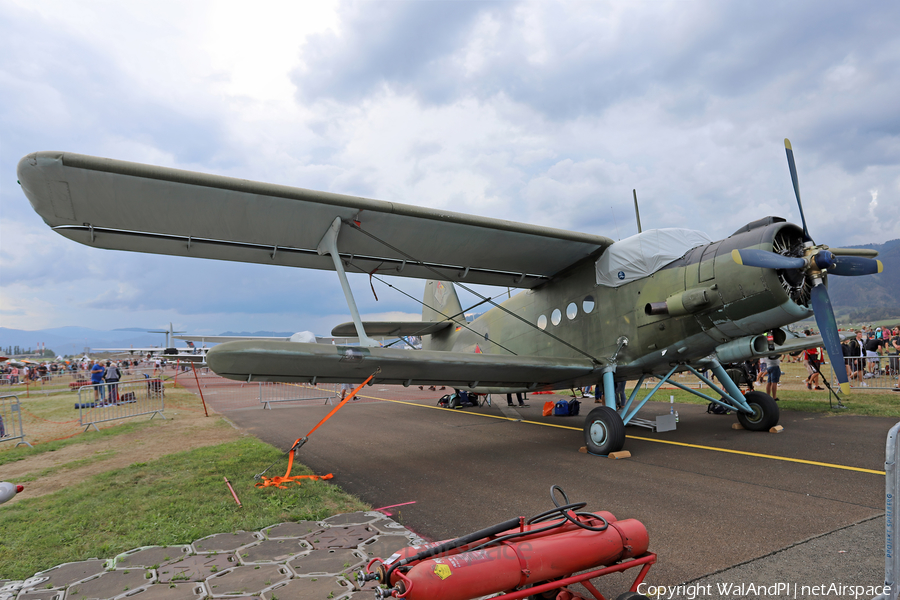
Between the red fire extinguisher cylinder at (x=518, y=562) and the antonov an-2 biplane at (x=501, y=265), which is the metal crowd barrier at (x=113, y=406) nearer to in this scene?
the antonov an-2 biplane at (x=501, y=265)

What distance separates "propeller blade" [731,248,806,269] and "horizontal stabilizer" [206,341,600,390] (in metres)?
3.15

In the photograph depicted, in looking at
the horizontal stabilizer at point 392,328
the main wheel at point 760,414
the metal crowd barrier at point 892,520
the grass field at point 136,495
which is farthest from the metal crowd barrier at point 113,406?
the main wheel at point 760,414

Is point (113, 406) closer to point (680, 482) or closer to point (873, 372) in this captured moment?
point (680, 482)

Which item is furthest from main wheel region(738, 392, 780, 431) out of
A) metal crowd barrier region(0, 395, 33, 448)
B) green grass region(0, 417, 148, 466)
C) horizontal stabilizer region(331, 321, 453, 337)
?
metal crowd barrier region(0, 395, 33, 448)

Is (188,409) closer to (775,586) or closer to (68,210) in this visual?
(68,210)

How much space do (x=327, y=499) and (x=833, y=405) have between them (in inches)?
516

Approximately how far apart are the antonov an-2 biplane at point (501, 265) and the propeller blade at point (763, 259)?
17mm

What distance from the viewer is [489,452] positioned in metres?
8.19

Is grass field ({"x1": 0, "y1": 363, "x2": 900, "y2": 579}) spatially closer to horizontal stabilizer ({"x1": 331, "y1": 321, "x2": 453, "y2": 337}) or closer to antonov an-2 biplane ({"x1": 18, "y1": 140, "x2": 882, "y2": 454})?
antonov an-2 biplane ({"x1": 18, "y1": 140, "x2": 882, "y2": 454})

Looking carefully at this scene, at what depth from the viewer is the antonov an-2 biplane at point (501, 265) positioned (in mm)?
5973

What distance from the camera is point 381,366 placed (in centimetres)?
685

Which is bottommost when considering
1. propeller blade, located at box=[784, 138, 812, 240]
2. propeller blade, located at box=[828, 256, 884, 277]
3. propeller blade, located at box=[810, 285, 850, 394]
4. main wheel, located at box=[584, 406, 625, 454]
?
main wheel, located at box=[584, 406, 625, 454]

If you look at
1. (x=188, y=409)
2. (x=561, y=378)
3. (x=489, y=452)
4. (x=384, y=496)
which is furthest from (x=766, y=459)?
(x=188, y=409)

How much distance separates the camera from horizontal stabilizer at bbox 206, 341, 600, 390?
235 inches
